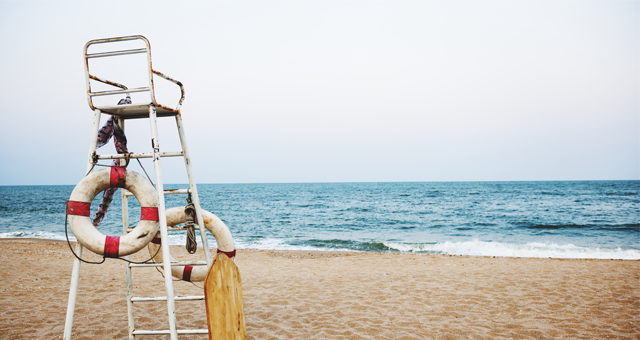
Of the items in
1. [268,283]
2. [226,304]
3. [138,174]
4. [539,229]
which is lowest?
[539,229]

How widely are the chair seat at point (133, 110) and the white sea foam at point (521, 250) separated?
452 inches

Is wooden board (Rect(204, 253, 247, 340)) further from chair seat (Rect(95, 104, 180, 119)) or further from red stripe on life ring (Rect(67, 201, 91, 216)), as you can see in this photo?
chair seat (Rect(95, 104, 180, 119))

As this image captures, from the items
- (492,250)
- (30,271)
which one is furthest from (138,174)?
(492,250)

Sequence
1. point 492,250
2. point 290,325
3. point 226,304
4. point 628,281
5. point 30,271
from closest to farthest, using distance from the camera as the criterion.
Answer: point 226,304
point 290,325
point 628,281
point 30,271
point 492,250

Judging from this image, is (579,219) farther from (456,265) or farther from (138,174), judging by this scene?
(138,174)

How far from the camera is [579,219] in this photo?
2173 centimetres

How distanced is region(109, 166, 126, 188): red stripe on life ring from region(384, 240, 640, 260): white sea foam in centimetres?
1162

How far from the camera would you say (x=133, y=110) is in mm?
2895

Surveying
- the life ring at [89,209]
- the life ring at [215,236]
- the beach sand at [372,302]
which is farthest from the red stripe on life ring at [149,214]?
the beach sand at [372,302]

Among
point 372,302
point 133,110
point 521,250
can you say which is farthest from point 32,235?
point 521,250

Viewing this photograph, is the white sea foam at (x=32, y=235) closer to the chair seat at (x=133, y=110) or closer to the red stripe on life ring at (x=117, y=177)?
the chair seat at (x=133, y=110)

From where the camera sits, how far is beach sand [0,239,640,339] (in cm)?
439

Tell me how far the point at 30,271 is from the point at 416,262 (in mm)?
8766

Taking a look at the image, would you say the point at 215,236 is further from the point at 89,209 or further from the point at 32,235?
the point at 32,235
